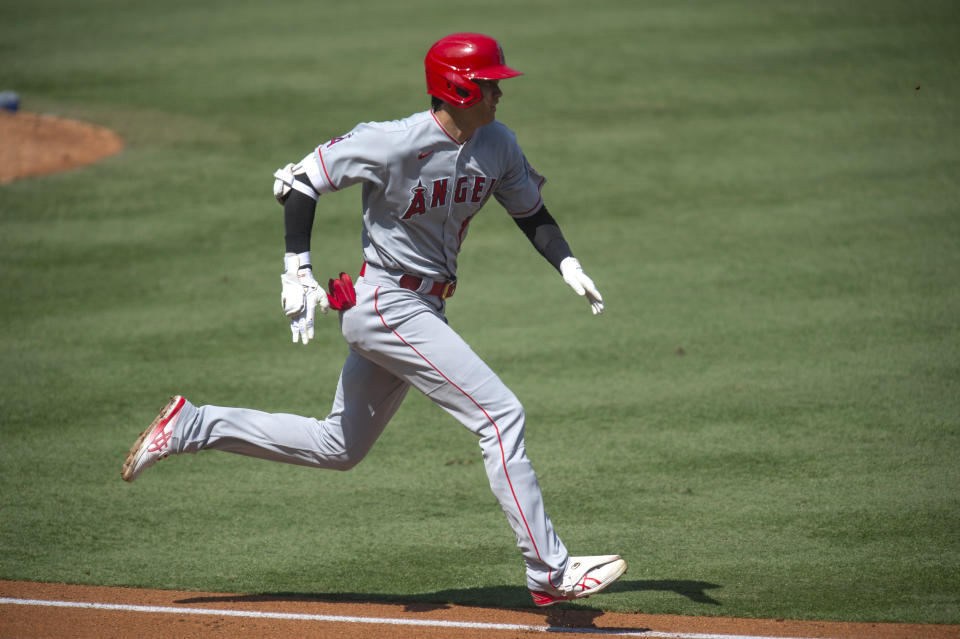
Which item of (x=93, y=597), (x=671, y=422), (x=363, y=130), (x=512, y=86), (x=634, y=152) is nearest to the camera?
(x=363, y=130)

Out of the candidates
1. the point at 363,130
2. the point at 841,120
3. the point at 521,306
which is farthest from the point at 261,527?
the point at 841,120

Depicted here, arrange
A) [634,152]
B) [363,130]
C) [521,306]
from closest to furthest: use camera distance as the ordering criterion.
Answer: [363,130]
[521,306]
[634,152]

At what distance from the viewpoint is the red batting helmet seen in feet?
13.0

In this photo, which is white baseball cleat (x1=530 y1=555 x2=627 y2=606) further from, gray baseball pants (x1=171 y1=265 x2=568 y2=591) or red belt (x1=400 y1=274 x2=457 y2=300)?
red belt (x1=400 y1=274 x2=457 y2=300)

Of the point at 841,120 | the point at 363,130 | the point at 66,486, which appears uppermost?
the point at 363,130

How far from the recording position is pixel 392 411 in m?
4.44

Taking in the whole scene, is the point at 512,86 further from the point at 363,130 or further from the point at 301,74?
the point at 363,130

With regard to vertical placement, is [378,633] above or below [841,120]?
below

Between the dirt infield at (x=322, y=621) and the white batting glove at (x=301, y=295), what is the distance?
119 centimetres

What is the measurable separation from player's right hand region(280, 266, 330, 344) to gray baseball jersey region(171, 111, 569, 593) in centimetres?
16

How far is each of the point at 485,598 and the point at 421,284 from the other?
1.42 m

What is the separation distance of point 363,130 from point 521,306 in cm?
426

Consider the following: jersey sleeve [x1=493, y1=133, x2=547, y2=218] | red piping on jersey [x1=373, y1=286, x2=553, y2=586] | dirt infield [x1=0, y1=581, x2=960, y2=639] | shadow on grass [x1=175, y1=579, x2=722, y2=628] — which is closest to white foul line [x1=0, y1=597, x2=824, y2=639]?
dirt infield [x1=0, y1=581, x2=960, y2=639]

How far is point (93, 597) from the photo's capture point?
14.5 ft
